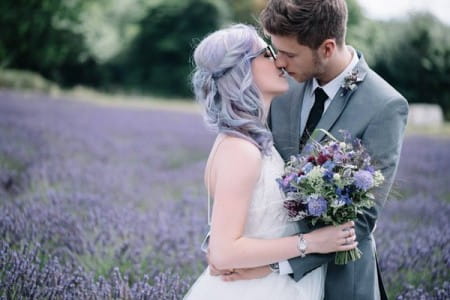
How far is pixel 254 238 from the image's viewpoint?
82.7 inches

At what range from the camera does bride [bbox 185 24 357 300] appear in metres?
2.01

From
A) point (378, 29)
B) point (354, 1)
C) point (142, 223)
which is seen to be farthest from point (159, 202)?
point (354, 1)

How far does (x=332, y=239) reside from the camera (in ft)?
6.61

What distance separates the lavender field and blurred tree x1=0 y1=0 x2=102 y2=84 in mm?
18504

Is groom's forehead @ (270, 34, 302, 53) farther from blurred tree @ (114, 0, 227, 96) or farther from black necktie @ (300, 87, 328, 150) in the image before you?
blurred tree @ (114, 0, 227, 96)

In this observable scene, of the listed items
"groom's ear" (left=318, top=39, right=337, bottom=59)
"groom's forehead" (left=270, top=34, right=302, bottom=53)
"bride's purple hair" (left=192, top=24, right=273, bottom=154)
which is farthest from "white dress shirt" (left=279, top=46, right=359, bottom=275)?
"bride's purple hair" (left=192, top=24, right=273, bottom=154)

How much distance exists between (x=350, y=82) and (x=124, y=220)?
2.37 meters

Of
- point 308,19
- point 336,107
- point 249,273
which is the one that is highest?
point 308,19

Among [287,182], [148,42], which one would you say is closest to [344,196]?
[287,182]

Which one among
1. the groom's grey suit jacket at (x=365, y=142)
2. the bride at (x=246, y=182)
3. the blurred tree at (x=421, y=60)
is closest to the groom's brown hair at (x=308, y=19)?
the bride at (x=246, y=182)

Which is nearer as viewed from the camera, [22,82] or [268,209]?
[268,209]

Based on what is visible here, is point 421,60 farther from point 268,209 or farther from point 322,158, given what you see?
point 322,158

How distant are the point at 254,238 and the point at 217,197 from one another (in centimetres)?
24

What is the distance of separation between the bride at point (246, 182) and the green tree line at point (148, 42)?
14877mm
